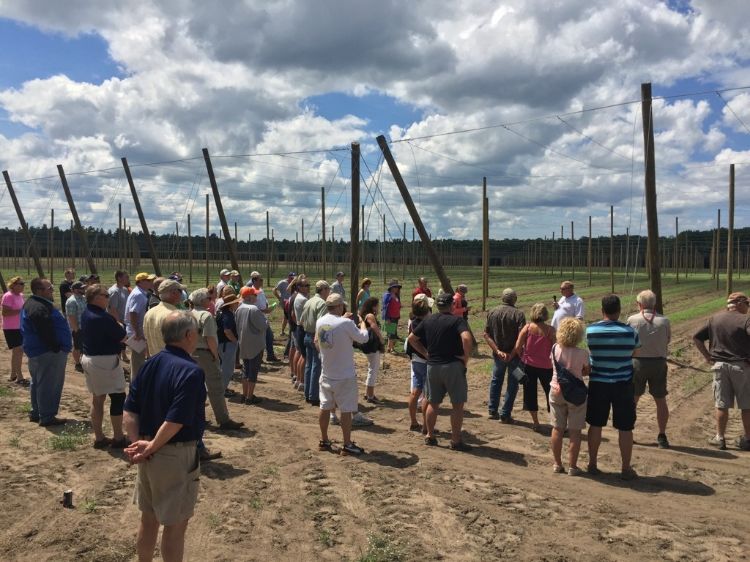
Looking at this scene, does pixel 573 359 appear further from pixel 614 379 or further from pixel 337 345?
pixel 337 345

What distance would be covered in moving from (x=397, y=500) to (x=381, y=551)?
969 millimetres

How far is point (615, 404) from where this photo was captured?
5828 mm

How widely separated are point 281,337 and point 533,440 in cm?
904

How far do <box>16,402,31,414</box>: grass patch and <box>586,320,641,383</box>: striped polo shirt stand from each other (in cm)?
721

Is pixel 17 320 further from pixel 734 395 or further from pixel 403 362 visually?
pixel 734 395

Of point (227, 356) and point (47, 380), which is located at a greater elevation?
point (227, 356)

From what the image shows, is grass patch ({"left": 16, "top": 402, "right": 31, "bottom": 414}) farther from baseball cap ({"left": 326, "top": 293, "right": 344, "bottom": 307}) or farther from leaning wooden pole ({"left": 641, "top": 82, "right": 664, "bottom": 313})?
leaning wooden pole ({"left": 641, "top": 82, "right": 664, "bottom": 313})

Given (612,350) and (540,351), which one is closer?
(612,350)

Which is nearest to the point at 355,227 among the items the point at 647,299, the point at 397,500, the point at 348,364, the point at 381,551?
the point at 348,364

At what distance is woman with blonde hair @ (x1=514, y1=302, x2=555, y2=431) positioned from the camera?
24.1 ft

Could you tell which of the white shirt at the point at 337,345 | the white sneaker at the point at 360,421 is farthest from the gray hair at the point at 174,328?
the white sneaker at the point at 360,421

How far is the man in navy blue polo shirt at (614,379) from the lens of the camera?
5750 millimetres

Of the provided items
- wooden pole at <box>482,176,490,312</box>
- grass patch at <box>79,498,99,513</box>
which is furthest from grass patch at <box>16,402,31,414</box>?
wooden pole at <box>482,176,490,312</box>

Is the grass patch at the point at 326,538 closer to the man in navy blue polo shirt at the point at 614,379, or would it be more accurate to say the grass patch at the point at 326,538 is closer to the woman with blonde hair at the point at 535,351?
the man in navy blue polo shirt at the point at 614,379
